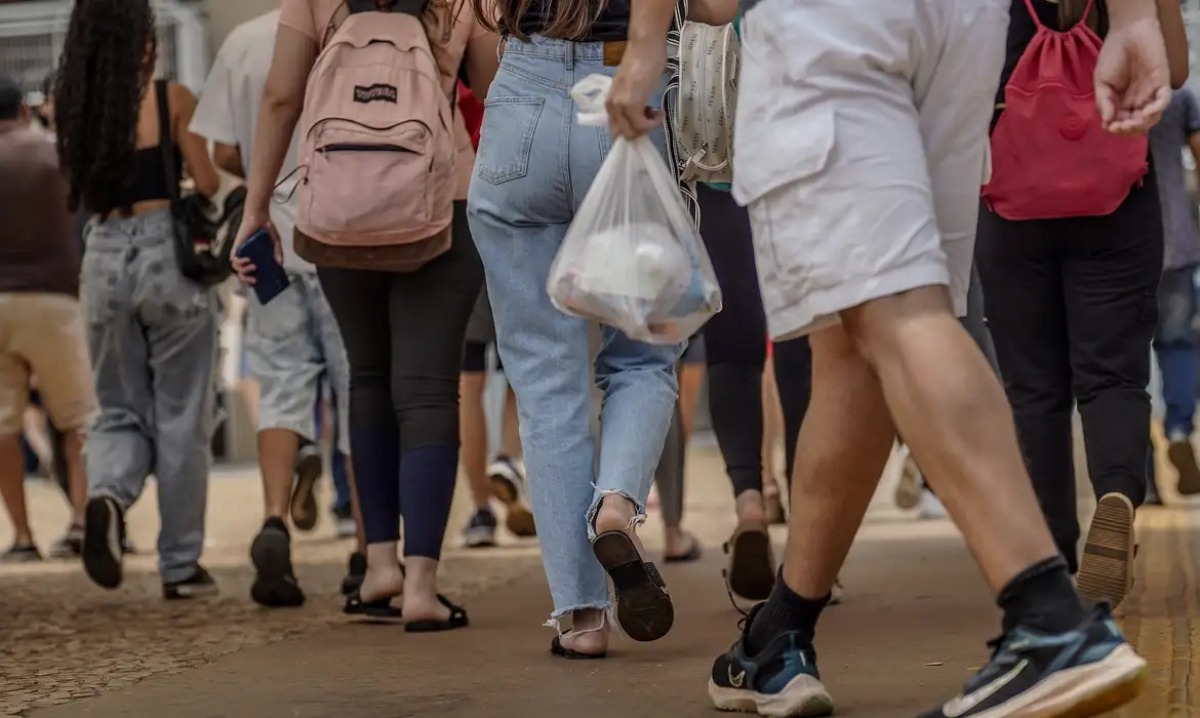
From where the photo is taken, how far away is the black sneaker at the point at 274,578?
614 cm

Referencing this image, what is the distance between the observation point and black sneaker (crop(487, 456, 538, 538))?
8664 mm

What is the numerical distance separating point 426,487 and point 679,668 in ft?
3.77

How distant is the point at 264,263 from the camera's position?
19.3 feet

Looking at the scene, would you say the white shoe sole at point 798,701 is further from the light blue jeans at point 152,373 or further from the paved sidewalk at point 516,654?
the light blue jeans at point 152,373

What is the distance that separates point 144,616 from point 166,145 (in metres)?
1.64

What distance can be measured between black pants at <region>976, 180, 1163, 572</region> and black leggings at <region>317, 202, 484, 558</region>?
1.41 metres

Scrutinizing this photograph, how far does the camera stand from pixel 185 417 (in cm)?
676

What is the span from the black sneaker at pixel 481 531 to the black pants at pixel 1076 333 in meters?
3.66

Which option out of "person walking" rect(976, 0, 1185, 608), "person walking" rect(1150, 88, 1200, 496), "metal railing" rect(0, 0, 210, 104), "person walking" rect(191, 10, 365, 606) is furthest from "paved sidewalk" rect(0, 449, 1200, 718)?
"metal railing" rect(0, 0, 210, 104)

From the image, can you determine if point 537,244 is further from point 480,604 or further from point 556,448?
point 480,604

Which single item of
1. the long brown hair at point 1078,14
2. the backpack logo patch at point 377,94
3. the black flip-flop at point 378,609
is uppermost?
the long brown hair at point 1078,14

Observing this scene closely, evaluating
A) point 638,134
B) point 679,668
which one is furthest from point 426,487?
point 638,134

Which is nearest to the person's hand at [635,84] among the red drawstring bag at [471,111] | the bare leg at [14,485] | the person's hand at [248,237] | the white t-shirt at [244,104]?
the person's hand at [248,237]

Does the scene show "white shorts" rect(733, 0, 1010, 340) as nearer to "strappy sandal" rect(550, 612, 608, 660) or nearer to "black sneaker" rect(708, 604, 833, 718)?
"black sneaker" rect(708, 604, 833, 718)
